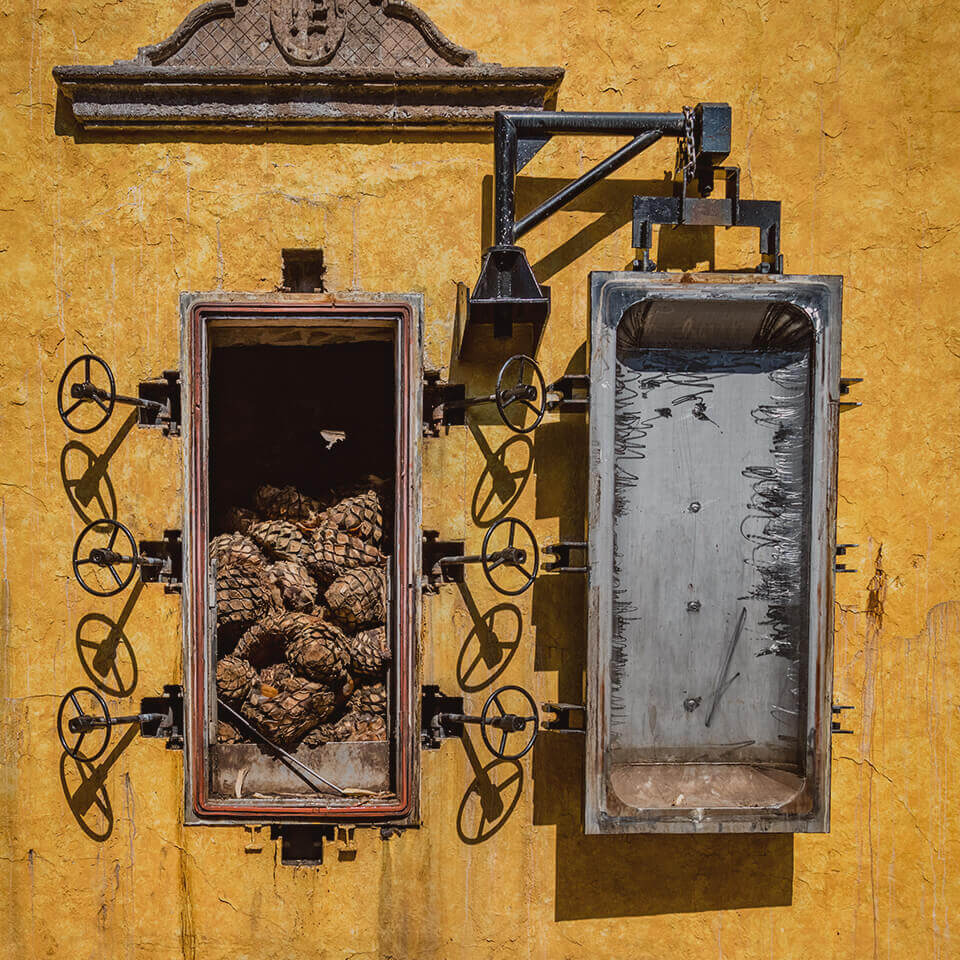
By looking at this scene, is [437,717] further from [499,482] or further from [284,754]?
[499,482]

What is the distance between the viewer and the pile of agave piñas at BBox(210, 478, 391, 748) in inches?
118

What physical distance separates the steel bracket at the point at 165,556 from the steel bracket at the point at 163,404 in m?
0.40

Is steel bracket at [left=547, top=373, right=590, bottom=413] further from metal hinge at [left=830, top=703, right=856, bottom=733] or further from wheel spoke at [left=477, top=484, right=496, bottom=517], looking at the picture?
metal hinge at [left=830, top=703, right=856, bottom=733]

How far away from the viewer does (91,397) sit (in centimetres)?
272

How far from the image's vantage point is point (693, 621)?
309 centimetres

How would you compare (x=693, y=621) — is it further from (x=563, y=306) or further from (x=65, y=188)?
(x=65, y=188)

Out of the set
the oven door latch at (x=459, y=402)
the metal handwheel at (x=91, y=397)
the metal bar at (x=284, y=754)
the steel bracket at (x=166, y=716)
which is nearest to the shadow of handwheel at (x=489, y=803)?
the metal bar at (x=284, y=754)

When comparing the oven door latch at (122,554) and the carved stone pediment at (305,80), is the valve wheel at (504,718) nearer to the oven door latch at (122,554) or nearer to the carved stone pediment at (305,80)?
the oven door latch at (122,554)

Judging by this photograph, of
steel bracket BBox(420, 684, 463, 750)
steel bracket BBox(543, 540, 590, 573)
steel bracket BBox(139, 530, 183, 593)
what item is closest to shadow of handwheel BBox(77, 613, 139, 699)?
steel bracket BBox(139, 530, 183, 593)

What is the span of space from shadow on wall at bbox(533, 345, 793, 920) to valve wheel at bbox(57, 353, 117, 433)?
1585mm

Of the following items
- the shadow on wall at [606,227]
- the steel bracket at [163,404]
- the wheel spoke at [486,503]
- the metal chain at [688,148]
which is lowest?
the wheel spoke at [486,503]

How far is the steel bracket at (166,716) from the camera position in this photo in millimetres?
2951

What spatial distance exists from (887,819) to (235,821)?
2.51 m

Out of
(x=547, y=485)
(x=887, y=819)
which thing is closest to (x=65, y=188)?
(x=547, y=485)
